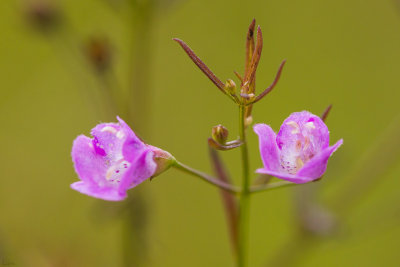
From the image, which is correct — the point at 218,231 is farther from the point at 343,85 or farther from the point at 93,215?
the point at 93,215

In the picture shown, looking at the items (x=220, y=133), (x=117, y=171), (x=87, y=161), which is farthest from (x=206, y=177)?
(x=87, y=161)

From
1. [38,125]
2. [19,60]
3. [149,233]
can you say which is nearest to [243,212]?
[149,233]

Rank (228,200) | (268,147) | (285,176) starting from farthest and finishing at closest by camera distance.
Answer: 1. (228,200)
2. (268,147)
3. (285,176)

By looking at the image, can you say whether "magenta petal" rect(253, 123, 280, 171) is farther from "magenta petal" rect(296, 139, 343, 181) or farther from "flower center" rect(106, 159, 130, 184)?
"flower center" rect(106, 159, 130, 184)

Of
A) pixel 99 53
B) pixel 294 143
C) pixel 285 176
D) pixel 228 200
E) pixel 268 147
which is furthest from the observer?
pixel 99 53

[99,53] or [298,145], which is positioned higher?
[99,53]

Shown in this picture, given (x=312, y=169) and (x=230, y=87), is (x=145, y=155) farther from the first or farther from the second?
(x=312, y=169)
